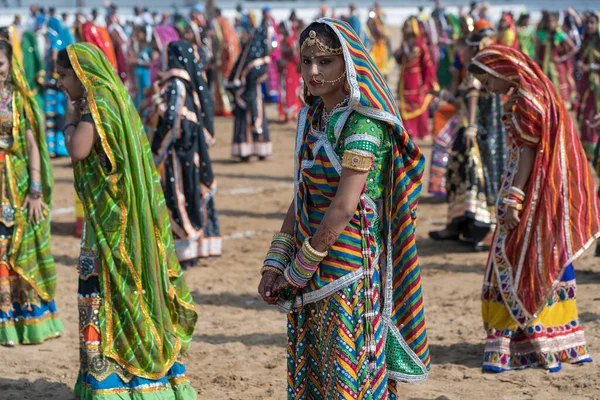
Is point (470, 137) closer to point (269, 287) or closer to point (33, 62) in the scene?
point (269, 287)

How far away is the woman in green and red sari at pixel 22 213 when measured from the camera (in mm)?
5863

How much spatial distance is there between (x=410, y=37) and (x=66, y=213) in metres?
6.81

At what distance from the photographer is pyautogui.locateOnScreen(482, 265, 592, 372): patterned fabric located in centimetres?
552

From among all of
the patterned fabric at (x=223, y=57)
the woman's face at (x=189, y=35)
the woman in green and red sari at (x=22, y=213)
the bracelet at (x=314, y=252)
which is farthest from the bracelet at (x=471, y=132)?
the patterned fabric at (x=223, y=57)

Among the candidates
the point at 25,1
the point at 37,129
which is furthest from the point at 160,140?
the point at 25,1

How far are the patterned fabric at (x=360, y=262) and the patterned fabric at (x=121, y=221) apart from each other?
1270 mm

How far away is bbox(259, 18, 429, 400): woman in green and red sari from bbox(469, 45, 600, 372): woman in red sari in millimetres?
1824

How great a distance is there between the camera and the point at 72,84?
15.6 ft

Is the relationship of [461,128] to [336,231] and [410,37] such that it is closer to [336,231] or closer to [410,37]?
[336,231]

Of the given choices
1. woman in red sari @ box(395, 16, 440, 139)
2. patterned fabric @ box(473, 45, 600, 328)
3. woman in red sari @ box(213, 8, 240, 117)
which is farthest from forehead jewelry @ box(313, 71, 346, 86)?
woman in red sari @ box(213, 8, 240, 117)

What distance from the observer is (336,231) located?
3.46 m

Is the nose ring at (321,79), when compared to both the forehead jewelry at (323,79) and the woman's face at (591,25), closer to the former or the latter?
the forehead jewelry at (323,79)

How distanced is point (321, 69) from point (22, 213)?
10.4ft

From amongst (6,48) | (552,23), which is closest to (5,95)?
(6,48)
